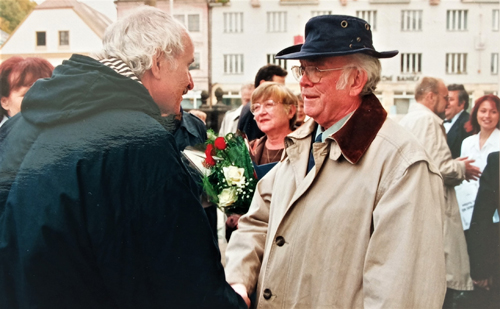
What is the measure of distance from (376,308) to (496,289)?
2.08m

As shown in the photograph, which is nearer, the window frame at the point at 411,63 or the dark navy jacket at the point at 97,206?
the dark navy jacket at the point at 97,206

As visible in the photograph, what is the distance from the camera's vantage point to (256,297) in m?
2.03


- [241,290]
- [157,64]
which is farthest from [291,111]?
[157,64]

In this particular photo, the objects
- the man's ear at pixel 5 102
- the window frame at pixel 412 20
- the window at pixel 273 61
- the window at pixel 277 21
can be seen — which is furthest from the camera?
the window at pixel 273 61

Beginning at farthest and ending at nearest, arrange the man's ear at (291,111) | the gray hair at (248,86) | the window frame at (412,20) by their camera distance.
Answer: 1. the gray hair at (248,86)
2. the man's ear at (291,111)
3. the window frame at (412,20)

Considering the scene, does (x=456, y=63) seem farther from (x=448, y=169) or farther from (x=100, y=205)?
(x=100, y=205)

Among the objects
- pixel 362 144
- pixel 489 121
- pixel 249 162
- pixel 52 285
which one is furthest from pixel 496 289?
pixel 52 285

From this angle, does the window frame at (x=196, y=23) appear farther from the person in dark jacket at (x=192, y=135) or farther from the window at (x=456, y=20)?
the window at (x=456, y=20)

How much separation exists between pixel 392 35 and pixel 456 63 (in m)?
0.64

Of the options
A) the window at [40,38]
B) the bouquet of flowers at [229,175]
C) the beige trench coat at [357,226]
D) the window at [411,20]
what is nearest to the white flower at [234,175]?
the bouquet of flowers at [229,175]

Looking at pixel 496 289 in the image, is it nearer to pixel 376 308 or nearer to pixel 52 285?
pixel 376 308

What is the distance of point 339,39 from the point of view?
1.87 m

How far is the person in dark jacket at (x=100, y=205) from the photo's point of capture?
140cm

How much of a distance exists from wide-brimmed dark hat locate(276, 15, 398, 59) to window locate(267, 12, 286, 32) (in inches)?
42.3
